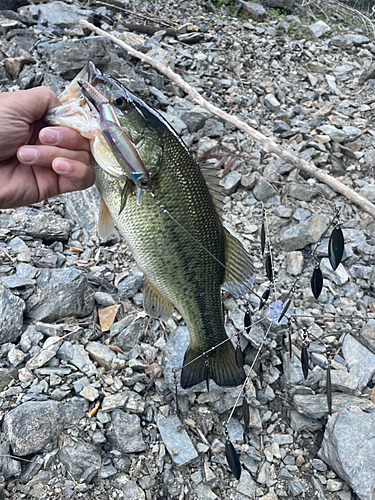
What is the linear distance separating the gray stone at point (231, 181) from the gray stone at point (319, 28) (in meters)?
5.01

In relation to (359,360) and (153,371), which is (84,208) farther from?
(359,360)

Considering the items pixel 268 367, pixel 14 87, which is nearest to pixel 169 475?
pixel 268 367

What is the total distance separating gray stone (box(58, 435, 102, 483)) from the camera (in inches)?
90.6

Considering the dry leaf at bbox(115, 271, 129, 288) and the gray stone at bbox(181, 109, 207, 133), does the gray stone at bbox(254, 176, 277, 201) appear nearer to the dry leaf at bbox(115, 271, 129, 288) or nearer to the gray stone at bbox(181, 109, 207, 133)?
the gray stone at bbox(181, 109, 207, 133)

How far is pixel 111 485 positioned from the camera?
2.35 meters

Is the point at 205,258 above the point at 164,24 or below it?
above

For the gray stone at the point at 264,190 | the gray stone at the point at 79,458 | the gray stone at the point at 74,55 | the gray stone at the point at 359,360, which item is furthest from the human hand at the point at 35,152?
the gray stone at the point at 74,55

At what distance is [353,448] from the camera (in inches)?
96.6

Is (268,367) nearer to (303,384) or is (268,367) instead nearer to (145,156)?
(303,384)

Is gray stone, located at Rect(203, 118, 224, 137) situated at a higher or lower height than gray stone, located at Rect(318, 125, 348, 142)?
lower

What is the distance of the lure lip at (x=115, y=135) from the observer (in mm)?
1299

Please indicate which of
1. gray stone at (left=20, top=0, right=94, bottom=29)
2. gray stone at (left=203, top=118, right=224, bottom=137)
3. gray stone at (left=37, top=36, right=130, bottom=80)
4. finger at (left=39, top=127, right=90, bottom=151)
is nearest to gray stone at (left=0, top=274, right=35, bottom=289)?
finger at (left=39, top=127, right=90, bottom=151)

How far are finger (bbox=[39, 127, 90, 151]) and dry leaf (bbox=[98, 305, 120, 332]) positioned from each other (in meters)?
1.65

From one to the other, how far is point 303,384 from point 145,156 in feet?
7.05
